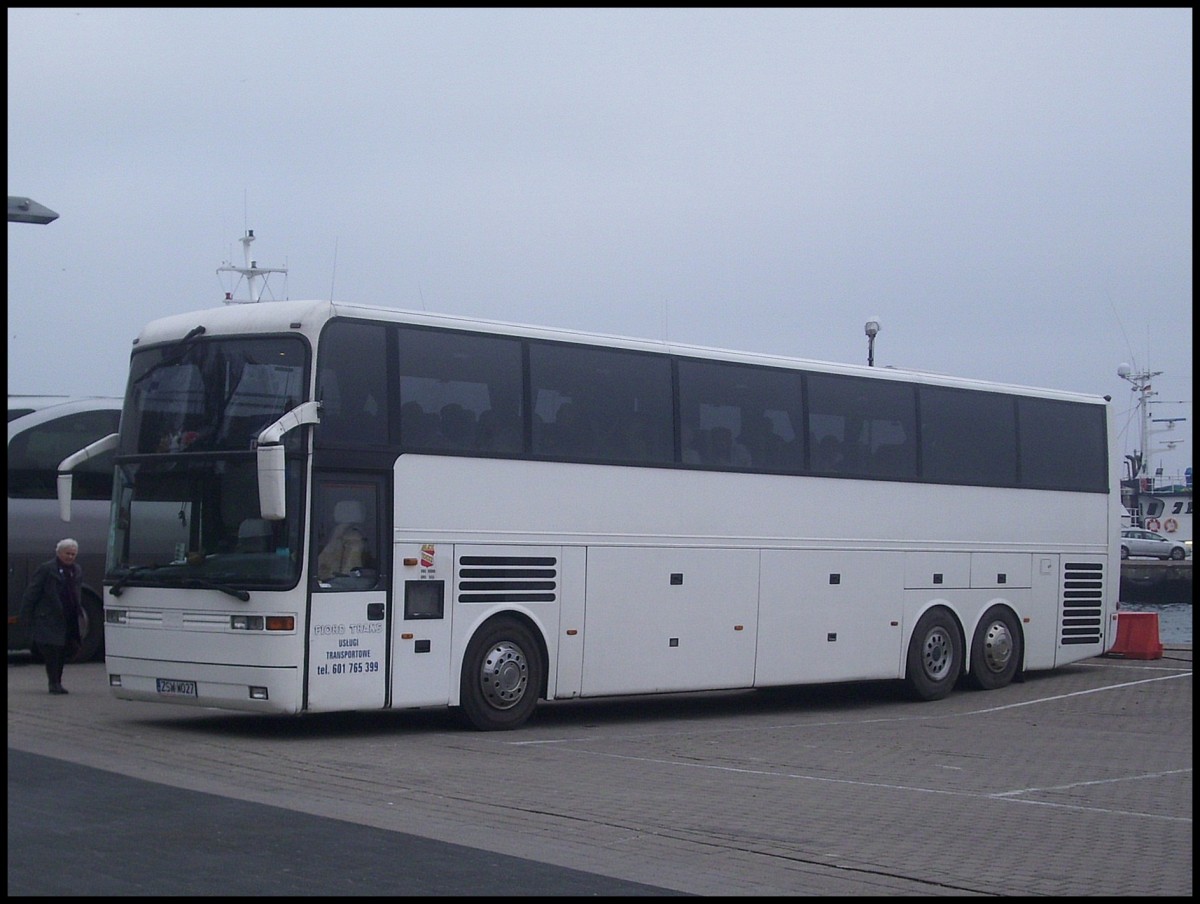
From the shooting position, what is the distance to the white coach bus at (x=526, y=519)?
14.1 metres

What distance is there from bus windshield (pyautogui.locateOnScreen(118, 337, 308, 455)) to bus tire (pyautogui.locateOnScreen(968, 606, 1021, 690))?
10.8 m

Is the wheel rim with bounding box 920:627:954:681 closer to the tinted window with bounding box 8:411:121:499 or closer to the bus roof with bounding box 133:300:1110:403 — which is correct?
the bus roof with bounding box 133:300:1110:403

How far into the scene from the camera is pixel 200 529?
1428cm

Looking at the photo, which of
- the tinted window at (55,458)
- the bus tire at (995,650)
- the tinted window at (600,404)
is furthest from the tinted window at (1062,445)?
the tinted window at (55,458)

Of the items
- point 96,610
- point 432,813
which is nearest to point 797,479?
point 432,813

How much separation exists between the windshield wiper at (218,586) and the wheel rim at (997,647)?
36.4 feet

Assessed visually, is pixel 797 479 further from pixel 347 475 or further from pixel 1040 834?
pixel 1040 834

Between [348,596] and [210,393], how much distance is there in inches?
88.6

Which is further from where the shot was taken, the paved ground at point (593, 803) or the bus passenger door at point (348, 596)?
the bus passenger door at point (348, 596)

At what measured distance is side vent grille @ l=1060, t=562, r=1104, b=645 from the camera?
73.3ft

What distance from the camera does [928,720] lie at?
18250 mm

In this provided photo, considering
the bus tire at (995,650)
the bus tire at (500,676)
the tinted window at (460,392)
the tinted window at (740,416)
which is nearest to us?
the tinted window at (460,392)

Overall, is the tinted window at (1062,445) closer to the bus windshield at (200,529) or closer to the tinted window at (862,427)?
the tinted window at (862,427)

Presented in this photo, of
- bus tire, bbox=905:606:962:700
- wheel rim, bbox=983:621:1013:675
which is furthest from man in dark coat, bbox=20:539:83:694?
wheel rim, bbox=983:621:1013:675
